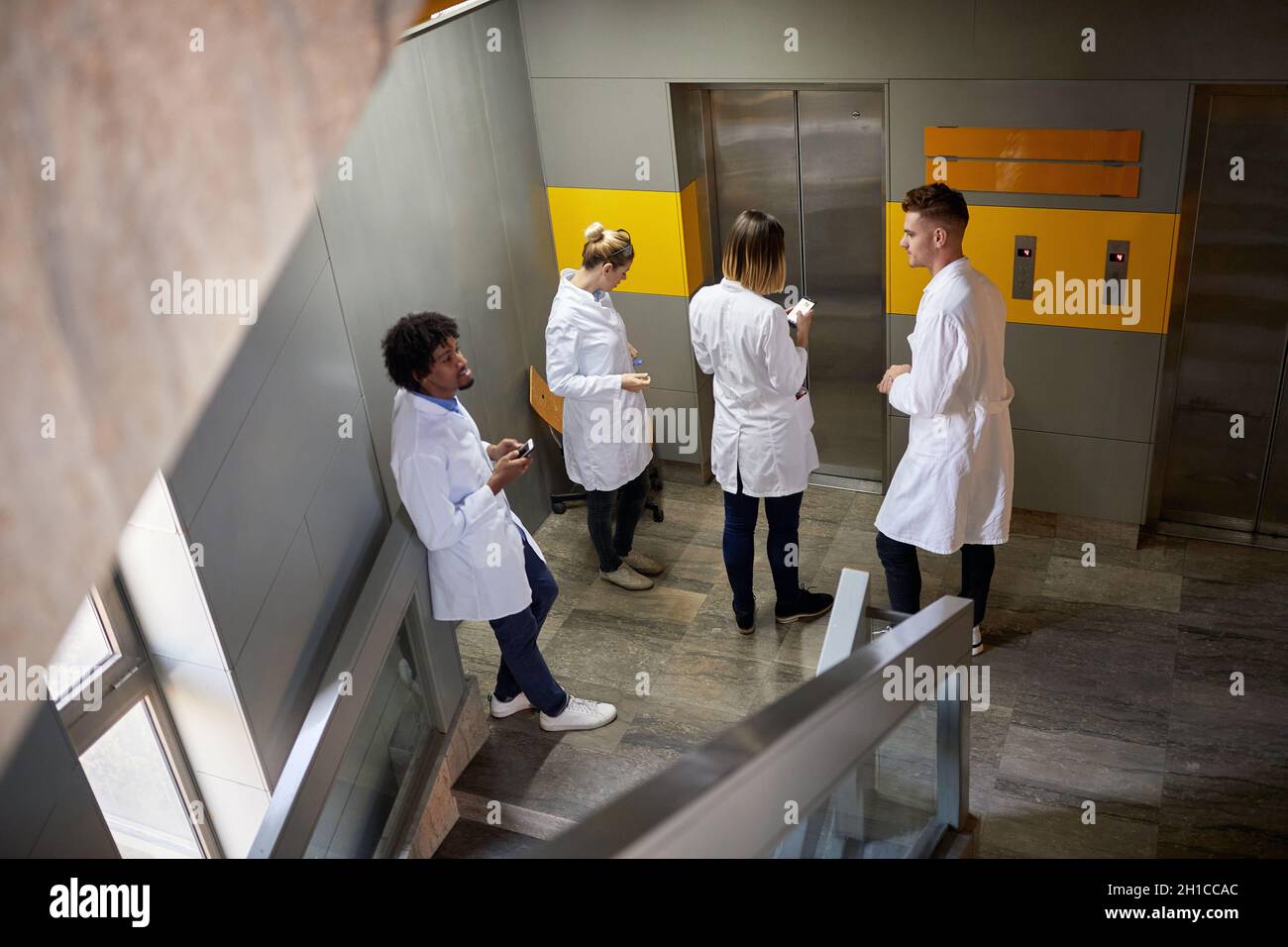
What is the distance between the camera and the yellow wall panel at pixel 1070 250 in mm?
4887

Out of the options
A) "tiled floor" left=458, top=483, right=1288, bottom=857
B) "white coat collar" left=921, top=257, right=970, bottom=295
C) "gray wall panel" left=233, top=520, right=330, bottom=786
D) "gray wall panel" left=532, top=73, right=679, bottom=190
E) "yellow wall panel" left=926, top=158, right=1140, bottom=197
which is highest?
"gray wall panel" left=532, top=73, right=679, bottom=190

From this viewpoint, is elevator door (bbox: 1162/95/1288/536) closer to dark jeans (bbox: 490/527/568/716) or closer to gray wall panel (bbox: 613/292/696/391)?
gray wall panel (bbox: 613/292/696/391)

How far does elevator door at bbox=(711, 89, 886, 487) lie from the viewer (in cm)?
547

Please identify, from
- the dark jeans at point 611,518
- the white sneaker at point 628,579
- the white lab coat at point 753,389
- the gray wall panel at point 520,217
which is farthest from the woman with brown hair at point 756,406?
the gray wall panel at point 520,217

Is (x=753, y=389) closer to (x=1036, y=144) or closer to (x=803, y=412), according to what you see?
(x=803, y=412)

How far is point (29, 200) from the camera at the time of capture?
0.92 feet

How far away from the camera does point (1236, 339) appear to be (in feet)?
16.7

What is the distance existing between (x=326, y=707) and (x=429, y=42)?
303cm

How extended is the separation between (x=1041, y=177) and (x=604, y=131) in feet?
7.11

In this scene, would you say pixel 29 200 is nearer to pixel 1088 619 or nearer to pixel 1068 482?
pixel 1088 619

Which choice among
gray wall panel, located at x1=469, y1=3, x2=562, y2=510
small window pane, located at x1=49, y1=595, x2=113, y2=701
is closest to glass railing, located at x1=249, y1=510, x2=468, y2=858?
small window pane, located at x1=49, y1=595, x2=113, y2=701

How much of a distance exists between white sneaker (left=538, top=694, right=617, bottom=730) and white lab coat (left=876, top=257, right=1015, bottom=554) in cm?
144

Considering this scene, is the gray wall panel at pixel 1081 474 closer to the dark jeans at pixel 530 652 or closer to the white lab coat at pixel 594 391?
the white lab coat at pixel 594 391
